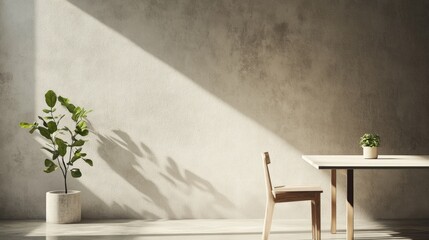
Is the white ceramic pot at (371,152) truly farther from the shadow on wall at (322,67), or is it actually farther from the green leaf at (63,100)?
the green leaf at (63,100)

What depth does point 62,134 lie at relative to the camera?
16.7 feet

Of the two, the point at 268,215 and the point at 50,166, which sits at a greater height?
the point at 50,166

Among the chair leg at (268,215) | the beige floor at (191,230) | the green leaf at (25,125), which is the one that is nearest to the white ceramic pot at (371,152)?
the beige floor at (191,230)

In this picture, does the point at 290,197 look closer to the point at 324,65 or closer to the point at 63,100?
the point at 324,65

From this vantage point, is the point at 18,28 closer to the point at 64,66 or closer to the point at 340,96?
the point at 64,66

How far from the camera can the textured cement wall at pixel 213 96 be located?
5051 millimetres

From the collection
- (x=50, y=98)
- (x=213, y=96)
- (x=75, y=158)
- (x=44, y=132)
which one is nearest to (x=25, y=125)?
(x=44, y=132)

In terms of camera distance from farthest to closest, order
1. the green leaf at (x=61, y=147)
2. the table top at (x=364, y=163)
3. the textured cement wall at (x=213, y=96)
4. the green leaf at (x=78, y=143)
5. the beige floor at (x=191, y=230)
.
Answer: the textured cement wall at (x=213, y=96), the green leaf at (x=78, y=143), the green leaf at (x=61, y=147), the beige floor at (x=191, y=230), the table top at (x=364, y=163)

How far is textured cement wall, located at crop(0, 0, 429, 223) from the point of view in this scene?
505 centimetres

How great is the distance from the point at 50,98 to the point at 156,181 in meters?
1.32

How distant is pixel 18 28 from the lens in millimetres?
5105

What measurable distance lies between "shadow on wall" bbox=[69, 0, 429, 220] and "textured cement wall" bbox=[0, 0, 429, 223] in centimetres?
1

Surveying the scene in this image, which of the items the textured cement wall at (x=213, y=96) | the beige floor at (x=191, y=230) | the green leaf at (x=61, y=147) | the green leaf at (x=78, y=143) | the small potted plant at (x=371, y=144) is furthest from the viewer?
the textured cement wall at (x=213, y=96)

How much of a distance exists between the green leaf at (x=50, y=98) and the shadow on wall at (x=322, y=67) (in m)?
1.25
